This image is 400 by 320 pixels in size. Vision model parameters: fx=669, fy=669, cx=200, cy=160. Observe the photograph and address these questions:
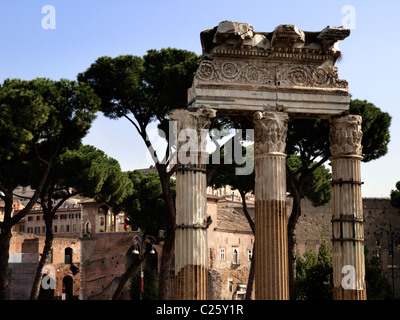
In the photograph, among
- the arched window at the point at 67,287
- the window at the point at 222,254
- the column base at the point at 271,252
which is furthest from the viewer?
the arched window at the point at 67,287

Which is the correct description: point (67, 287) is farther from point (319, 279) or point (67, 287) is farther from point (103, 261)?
point (319, 279)

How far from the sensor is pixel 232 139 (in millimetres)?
21328

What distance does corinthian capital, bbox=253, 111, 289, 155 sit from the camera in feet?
44.5

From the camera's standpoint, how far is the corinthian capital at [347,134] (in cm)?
1407

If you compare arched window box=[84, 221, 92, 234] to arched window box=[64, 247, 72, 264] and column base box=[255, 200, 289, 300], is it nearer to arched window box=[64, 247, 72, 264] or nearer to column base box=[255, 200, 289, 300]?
arched window box=[64, 247, 72, 264]

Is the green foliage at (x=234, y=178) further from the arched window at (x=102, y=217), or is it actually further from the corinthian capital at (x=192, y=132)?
the arched window at (x=102, y=217)

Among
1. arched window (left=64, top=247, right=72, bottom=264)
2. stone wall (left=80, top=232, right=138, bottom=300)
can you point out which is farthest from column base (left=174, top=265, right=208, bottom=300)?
arched window (left=64, top=247, right=72, bottom=264)

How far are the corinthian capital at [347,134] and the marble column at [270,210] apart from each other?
4.09 feet

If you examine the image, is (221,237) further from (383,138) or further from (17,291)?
(383,138)

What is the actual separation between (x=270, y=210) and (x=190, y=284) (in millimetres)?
2138

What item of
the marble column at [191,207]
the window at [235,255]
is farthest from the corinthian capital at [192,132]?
the window at [235,255]

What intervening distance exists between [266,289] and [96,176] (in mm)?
14614

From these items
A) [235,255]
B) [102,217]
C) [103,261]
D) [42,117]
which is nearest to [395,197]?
[235,255]
